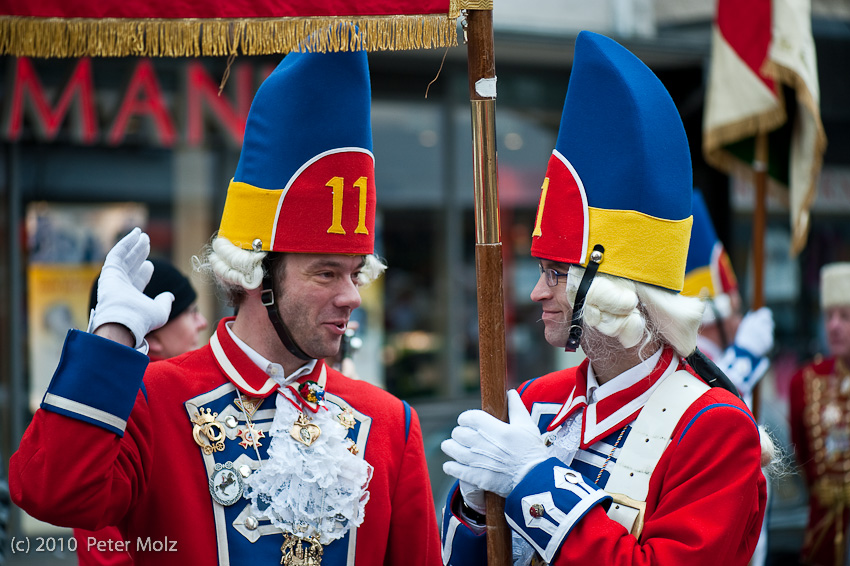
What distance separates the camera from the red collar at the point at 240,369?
2340 mm

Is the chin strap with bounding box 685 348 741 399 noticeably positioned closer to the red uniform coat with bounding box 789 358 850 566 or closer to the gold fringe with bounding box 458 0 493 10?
the gold fringe with bounding box 458 0 493 10

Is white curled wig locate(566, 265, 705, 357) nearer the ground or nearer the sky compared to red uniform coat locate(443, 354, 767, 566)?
nearer the sky

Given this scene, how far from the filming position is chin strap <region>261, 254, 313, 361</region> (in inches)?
94.3

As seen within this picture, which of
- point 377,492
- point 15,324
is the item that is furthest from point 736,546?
point 15,324

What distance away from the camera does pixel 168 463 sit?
218 cm

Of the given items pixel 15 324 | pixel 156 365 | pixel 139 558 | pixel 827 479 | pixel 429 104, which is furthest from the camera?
pixel 429 104

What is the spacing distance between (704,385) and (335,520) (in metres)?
1.00

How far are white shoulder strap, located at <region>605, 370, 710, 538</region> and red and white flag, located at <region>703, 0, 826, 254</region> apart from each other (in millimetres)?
2691

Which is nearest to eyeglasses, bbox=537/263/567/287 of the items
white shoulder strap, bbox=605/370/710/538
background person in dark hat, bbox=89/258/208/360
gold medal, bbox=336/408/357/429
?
white shoulder strap, bbox=605/370/710/538

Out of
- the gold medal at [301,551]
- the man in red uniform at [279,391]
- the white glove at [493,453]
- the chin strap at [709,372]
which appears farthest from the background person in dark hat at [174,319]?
the chin strap at [709,372]

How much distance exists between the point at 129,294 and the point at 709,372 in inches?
58.6

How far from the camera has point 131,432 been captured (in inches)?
84.0

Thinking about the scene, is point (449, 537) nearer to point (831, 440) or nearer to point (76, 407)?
point (76, 407)

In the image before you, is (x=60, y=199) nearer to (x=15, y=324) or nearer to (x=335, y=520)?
(x=15, y=324)
